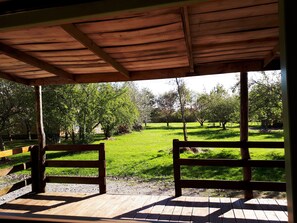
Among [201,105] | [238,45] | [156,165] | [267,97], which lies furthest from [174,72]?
[201,105]

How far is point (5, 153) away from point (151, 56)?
9.59 feet

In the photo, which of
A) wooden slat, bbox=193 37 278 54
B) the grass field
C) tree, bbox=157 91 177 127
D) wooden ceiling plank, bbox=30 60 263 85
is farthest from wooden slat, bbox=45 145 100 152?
tree, bbox=157 91 177 127

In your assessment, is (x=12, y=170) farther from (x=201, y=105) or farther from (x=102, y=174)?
(x=201, y=105)

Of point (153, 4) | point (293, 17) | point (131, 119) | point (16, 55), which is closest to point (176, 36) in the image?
point (153, 4)

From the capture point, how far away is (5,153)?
164 inches

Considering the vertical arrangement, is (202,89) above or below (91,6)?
above

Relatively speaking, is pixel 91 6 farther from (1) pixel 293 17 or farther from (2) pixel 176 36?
(2) pixel 176 36

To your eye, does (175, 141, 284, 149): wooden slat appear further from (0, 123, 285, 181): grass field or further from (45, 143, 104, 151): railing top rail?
(0, 123, 285, 181): grass field

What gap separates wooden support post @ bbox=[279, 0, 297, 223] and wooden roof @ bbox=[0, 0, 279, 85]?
47 centimetres

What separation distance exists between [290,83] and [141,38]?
5.70 ft

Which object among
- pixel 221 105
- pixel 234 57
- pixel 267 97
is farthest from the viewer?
pixel 221 105

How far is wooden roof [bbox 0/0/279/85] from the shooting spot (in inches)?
59.9

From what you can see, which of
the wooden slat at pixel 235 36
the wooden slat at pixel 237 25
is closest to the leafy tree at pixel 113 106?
the wooden slat at pixel 235 36

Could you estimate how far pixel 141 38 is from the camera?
8.59 feet
